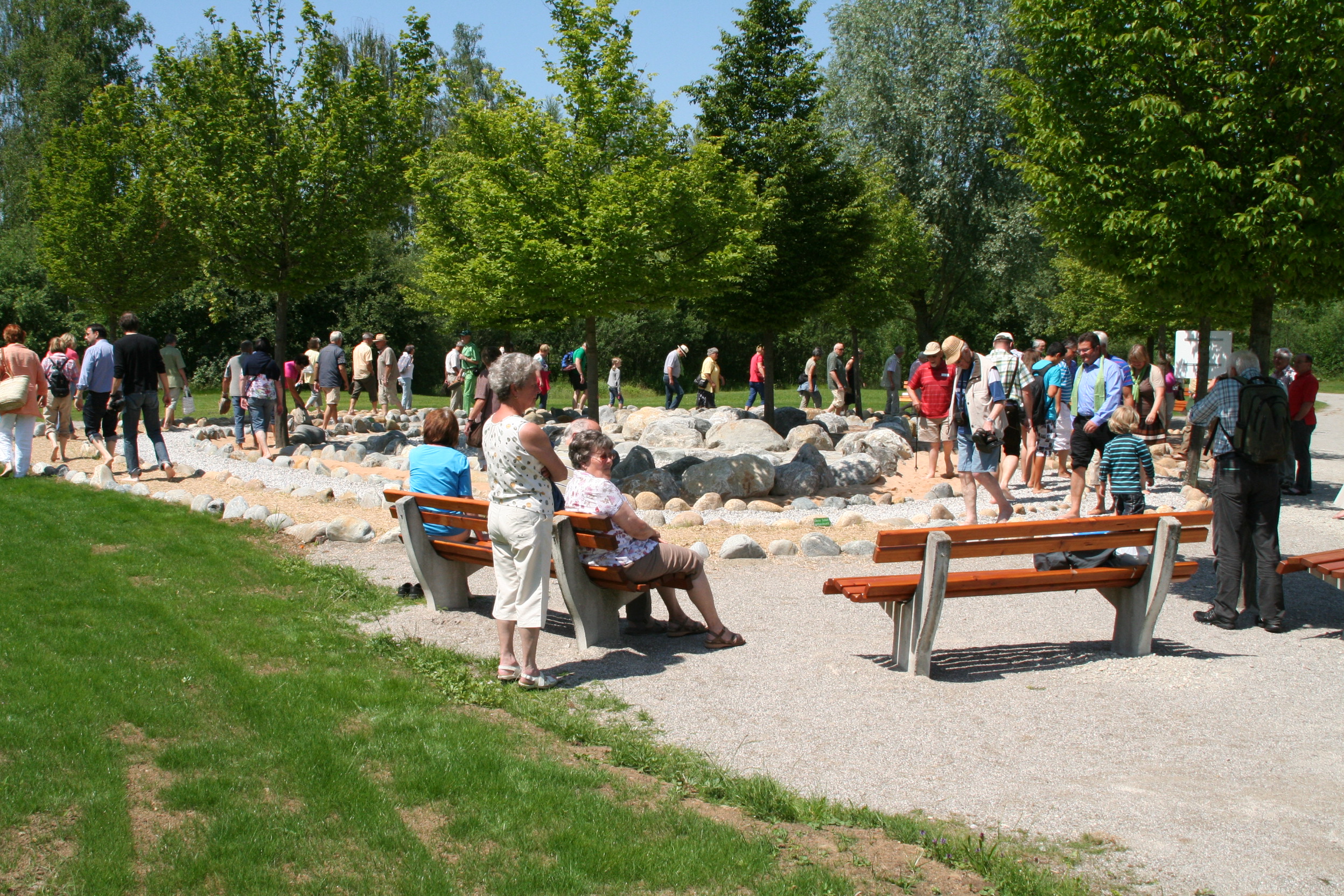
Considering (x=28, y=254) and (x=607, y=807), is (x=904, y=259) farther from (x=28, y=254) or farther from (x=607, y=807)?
(x=28, y=254)

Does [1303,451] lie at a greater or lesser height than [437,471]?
lesser

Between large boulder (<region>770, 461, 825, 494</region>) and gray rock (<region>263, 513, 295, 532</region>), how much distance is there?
5.86m

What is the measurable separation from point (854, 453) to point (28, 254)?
3668cm

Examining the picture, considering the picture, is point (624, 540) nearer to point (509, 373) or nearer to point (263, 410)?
point (509, 373)

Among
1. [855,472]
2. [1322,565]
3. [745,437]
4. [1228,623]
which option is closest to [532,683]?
[1228,623]

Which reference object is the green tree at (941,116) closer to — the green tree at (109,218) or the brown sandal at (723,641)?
the green tree at (109,218)

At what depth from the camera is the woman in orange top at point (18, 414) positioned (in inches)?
452

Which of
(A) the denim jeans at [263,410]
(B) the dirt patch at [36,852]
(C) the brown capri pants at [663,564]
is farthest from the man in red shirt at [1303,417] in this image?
(A) the denim jeans at [263,410]

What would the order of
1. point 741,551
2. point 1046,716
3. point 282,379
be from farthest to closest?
1. point 282,379
2. point 741,551
3. point 1046,716

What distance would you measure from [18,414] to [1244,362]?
12.2 meters

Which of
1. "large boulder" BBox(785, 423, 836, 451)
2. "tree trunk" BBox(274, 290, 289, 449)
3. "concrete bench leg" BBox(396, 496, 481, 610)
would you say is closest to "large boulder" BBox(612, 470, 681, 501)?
"large boulder" BBox(785, 423, 836, 451)

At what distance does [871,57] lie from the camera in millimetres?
32469

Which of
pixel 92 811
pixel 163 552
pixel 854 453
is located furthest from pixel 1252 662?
pixel 854 453

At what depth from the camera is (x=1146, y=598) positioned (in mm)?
5816
